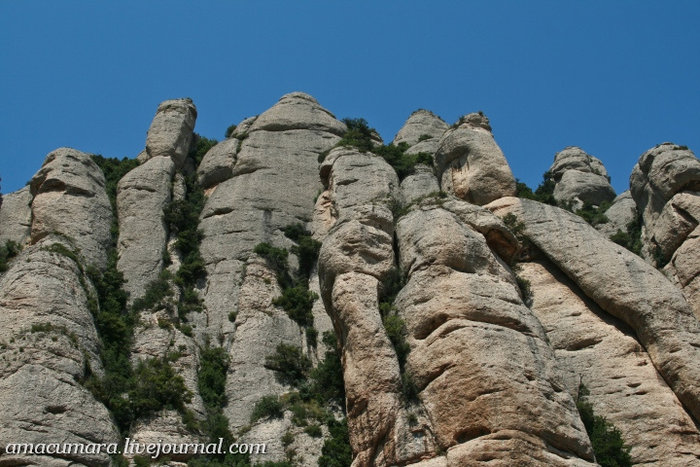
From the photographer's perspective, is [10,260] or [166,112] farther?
[166,112]

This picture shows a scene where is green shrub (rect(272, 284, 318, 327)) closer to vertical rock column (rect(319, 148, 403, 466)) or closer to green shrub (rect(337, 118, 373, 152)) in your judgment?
vertical rock column (rect(319, 148, 403, 466))

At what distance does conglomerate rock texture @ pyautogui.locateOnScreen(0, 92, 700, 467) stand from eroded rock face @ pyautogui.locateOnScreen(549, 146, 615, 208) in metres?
6.47

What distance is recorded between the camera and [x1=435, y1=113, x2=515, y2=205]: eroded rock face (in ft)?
111

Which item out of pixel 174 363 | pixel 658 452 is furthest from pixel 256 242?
pixel 658 452

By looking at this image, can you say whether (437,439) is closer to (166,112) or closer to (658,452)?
(658,452)

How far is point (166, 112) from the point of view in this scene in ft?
150

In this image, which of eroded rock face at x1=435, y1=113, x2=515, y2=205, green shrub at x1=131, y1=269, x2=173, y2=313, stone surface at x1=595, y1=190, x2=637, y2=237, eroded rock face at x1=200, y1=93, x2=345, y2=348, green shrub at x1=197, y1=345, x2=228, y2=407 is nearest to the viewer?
green shrub at x1=197, y1=345, x2=228, y2=407

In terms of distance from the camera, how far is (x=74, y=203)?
35.6 metres

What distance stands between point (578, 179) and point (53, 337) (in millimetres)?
34088

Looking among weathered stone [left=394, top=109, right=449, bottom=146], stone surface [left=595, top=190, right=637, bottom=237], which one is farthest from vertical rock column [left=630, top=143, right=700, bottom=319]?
weathered stone [left=394, top=109, right=449, bottom=146]

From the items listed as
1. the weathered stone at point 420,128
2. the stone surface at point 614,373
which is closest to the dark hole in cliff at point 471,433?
the stone surface at point 614,373

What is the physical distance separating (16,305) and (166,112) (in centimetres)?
2143

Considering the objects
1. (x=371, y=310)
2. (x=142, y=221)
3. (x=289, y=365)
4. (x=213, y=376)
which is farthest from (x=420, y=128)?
(x=371, y=310)

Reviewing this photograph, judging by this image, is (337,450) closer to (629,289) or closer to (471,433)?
(471,433)
